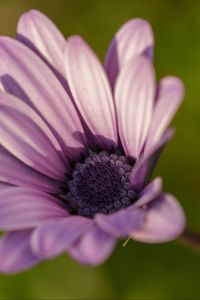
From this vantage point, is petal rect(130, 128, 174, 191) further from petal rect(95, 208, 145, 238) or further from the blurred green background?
the blurred green background

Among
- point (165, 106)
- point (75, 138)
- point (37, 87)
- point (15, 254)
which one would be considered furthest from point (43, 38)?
point (15, 254)

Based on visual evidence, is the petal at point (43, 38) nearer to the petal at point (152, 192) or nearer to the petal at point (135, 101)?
the petal at point (135, 101)

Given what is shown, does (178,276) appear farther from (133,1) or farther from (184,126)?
(133,1)

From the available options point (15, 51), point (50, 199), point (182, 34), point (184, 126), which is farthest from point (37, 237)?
point (182, 34)

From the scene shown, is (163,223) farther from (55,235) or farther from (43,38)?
(43,38)

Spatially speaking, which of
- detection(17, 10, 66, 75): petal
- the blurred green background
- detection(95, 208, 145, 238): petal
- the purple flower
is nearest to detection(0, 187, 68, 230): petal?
the purple flower

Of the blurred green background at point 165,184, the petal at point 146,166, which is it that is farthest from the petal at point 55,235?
the blurred green background at point 165,184
